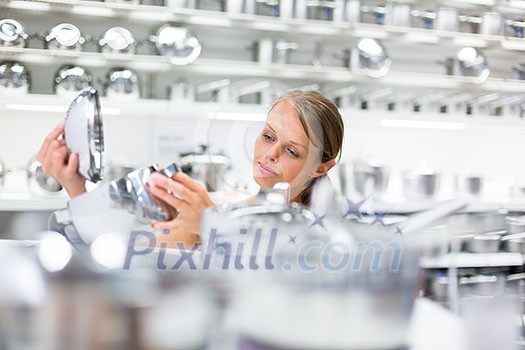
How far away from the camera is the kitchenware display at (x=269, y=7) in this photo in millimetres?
1967

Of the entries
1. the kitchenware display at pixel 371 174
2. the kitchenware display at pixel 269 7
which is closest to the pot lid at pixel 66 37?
the kitchenware display at pixel 269 7

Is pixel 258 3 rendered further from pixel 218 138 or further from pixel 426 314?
pixel 426 314

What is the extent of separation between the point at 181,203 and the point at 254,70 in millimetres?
1640

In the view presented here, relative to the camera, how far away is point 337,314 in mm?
340

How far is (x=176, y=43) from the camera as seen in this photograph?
1804 millimetres

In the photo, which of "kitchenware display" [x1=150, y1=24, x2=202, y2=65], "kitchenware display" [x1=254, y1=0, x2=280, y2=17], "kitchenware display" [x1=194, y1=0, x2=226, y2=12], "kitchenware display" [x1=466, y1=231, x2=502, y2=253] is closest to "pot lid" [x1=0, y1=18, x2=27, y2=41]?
"kitchenware display" [x1=150, y1=24, x2=202, y2=65]

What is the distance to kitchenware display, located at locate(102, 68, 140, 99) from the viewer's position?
164cm

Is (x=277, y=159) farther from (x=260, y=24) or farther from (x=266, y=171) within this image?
(x=260, y=24)

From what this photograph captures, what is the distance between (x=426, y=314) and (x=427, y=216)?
0.06 meters

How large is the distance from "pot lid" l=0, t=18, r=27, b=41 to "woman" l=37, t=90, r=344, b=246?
1.26 metres

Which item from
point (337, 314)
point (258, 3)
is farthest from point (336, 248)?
point (258, 3)

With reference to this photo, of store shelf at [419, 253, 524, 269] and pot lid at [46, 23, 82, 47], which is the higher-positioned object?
pot lid at [46, 23, 82, 47]

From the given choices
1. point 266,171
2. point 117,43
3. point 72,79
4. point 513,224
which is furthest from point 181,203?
point 117,43

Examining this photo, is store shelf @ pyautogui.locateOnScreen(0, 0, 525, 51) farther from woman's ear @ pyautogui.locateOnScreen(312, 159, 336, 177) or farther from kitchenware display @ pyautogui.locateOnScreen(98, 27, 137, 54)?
woman's ear @ pyautogui.locateOnScreen(312, 159, 336, 177)
